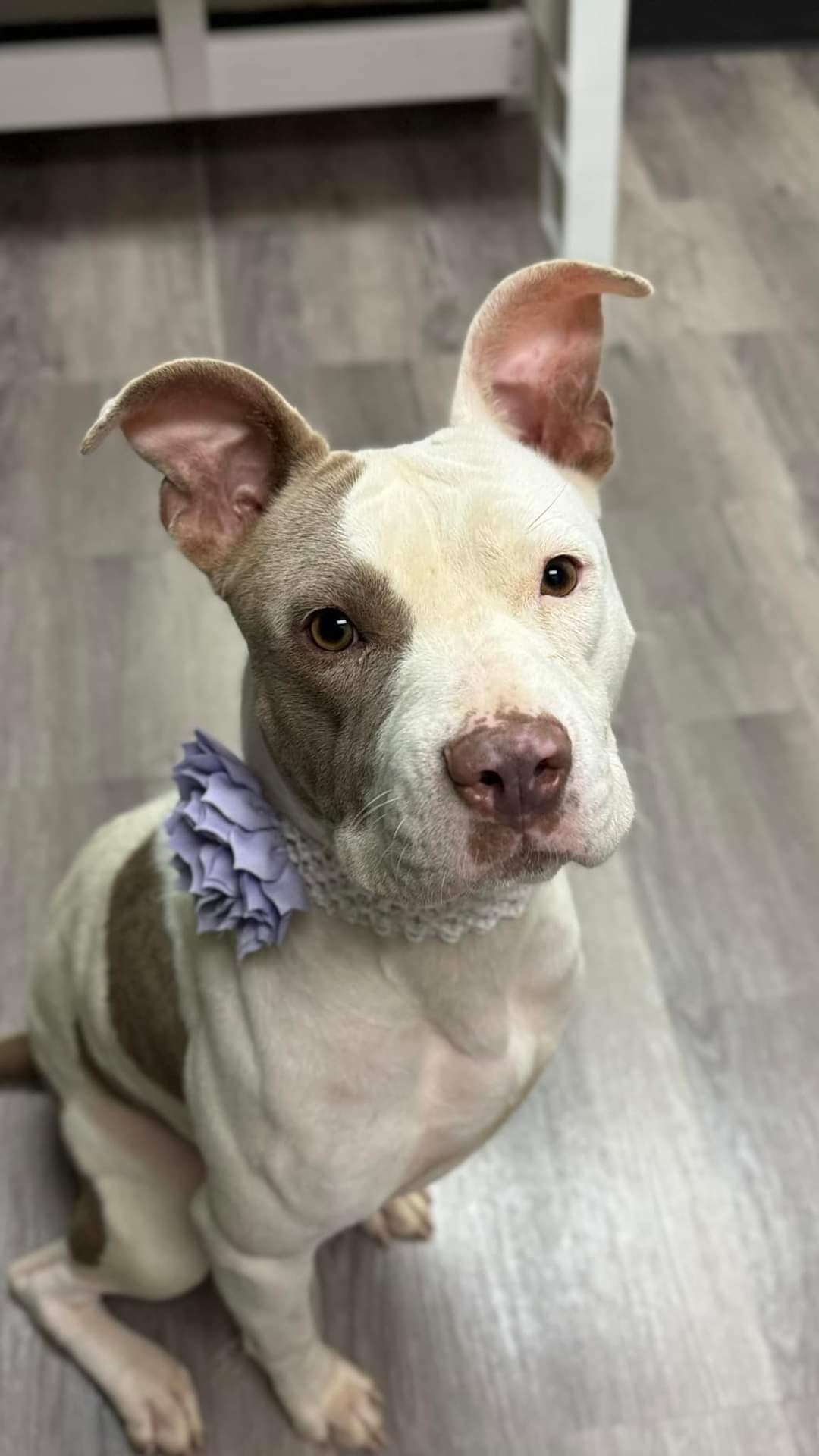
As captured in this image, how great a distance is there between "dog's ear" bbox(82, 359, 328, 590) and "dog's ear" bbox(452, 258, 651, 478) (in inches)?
5.4

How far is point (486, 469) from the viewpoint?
0.98 metres

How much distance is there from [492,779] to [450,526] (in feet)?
0.56

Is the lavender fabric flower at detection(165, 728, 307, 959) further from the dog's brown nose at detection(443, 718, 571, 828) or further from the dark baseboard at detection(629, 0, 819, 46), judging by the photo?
the dark baseboard at detection(629, 0, 819, 46)

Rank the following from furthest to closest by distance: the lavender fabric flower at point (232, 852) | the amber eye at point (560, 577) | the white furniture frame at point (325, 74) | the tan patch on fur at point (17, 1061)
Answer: the white furniture frame at point (325, 74), the tan patch on fur at point (17, 1061), the lavender fabric flower at point (232, 852), the amber eye at point (560, 577)

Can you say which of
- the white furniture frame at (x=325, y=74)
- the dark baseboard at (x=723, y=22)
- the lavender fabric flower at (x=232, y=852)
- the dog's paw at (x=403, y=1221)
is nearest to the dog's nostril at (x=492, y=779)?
the lavender fabric flower at (x=232, y=852)

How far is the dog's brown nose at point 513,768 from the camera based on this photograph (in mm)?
839

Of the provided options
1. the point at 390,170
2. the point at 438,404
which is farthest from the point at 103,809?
the point at 390,170

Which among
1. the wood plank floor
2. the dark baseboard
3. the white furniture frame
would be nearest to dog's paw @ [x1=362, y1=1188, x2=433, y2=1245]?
the wood plank floor

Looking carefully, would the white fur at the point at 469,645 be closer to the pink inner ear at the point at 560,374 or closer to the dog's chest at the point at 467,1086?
the pink inner ear at the point at 560,374

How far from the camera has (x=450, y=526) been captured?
0.93 m

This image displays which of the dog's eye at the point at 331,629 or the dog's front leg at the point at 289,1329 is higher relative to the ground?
the dog's eye at the point at 331,629

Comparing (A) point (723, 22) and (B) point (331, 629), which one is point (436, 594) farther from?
(A) point (723, 22)

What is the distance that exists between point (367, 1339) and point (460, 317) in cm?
181

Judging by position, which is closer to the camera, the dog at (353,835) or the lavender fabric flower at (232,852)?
the dog at (353,835)
